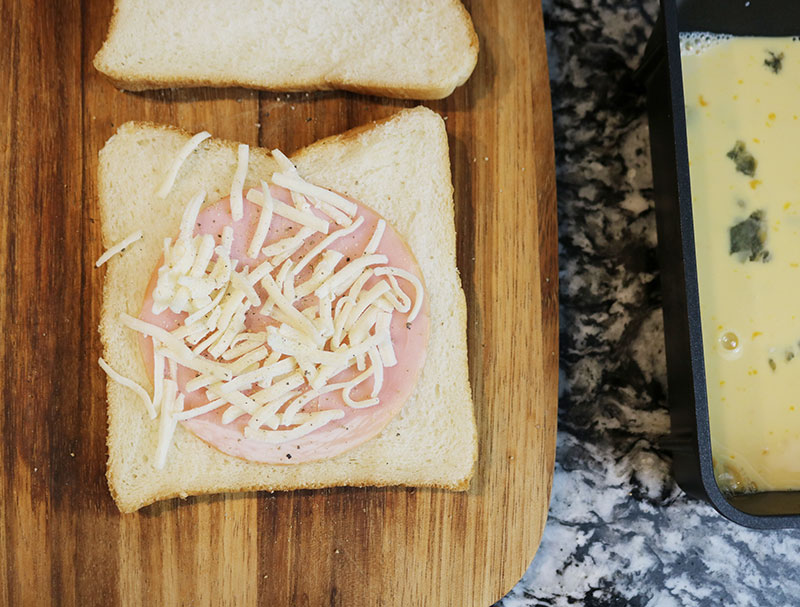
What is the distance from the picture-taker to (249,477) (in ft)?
6.32

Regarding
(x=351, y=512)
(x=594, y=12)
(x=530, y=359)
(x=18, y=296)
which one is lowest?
(x=351, y=512)

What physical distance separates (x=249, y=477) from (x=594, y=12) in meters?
1.74

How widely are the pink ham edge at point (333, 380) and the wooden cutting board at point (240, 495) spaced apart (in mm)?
204

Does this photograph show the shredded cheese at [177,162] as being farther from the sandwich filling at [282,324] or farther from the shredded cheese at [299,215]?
the shredded cheese at [299,215]

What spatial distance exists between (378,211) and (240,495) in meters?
0.91

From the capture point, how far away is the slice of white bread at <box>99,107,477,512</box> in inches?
75.0

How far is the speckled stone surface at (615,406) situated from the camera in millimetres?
2074

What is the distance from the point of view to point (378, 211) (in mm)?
1941

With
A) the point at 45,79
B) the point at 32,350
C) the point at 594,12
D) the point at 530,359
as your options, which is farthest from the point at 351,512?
the point at 594,12

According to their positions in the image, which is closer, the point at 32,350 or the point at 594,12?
the point at 32,350

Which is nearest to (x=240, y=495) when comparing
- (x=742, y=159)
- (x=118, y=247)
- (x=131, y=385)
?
(x=131, y=385)

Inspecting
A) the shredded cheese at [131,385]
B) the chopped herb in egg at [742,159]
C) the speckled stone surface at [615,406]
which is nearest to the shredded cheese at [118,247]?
the shredded cheese at [131,385]

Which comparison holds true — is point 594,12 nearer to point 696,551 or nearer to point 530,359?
point 530,359

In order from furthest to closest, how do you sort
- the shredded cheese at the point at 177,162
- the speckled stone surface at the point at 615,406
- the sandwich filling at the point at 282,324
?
the speckled stone surface at the point at 615,406 < the shredded cheese at the point at 177,162 < the sandwich filling at the point at 282,324
